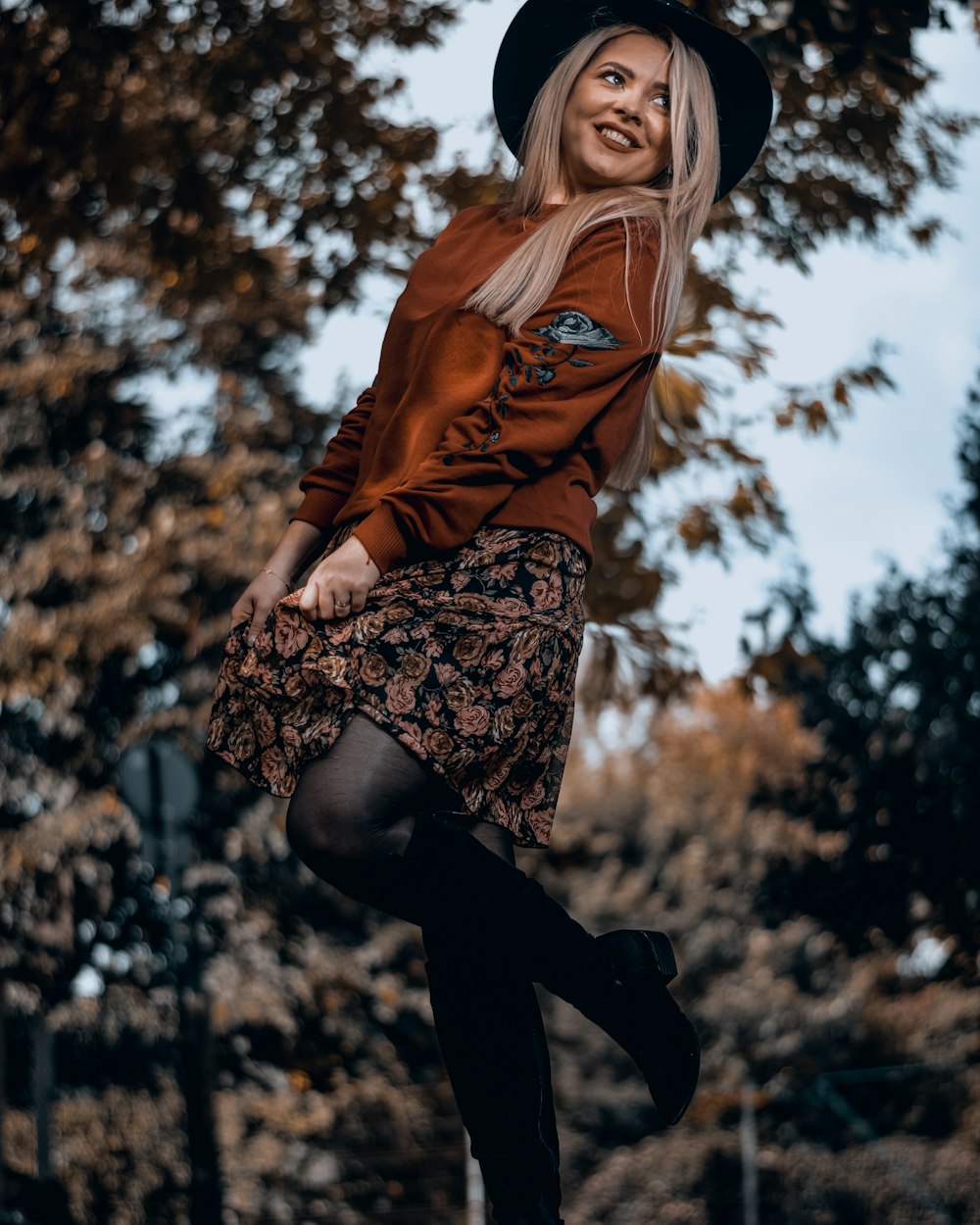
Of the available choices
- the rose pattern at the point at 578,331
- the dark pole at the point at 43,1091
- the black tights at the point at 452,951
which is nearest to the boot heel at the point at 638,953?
the black tights at the point at 452,951

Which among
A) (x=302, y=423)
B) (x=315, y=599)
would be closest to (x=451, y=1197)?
(x=302, y=423)

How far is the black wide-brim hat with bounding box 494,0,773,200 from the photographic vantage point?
2.67 m

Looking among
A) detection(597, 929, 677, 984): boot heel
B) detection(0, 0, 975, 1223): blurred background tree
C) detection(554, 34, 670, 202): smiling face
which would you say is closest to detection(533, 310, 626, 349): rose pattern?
detection(554, 34, 670, 202): smiling face

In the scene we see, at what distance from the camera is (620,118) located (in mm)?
2566

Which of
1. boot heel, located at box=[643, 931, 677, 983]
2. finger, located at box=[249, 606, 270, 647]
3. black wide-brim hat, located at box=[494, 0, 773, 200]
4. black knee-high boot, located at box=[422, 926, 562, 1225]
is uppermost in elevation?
black wide-brim hat, located at box=[494, 0, 773, 200]

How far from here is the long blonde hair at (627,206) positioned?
7.73ft

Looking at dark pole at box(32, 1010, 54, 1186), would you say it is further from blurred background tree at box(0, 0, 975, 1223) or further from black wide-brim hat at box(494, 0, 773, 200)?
black wide-brim hat at box(494, 0, 773, 200)

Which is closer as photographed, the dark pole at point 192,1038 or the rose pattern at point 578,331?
the rose pattern at point 578,331

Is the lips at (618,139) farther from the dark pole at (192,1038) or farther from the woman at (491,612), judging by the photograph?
the dark pole at (192,1038)

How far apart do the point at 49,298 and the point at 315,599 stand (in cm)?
1346

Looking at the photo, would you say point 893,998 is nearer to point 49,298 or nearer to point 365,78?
point 49,298

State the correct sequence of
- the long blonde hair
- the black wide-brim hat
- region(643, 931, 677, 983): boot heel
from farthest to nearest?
the black wide-brim hat, the long blonde hair, region(643, 931, 677, 983): boot heel

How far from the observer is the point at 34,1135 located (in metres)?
13.5

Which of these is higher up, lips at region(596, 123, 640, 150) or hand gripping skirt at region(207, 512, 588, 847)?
lips at region(596, 123, 640, 150)
